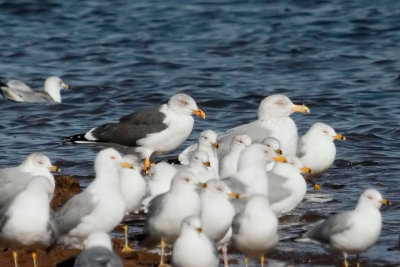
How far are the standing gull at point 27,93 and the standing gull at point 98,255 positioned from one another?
11.0 metres

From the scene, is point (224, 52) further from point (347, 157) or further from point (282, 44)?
point (347, 157)

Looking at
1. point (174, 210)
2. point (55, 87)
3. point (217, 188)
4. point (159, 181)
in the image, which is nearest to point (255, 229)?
point (217, 188)

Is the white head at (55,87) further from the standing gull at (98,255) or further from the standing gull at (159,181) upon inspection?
the standing gull at (98,255)

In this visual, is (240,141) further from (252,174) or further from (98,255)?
(98,255)

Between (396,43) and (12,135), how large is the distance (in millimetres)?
9870

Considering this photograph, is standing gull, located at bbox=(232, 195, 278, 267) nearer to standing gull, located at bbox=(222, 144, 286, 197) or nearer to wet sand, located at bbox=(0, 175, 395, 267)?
wet sand, located at bbox=(0, 175, 395, 267)

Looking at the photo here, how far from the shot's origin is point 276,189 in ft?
34.3

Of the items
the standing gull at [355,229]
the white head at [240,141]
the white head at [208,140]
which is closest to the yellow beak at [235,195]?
the standing gull at [355,229]

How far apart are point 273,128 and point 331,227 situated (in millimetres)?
3790

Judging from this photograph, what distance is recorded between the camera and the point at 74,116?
17.8 metres

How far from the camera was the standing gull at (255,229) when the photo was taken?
8711 millimetres

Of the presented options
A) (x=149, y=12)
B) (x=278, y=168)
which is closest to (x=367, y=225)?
(x=278, y=168)

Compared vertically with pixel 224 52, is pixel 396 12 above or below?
above

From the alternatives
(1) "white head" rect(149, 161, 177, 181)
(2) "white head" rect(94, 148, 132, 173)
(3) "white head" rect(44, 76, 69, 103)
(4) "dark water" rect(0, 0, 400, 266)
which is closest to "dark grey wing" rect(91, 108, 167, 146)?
(4) "dark water" rect(0, 0, 400, 266)
